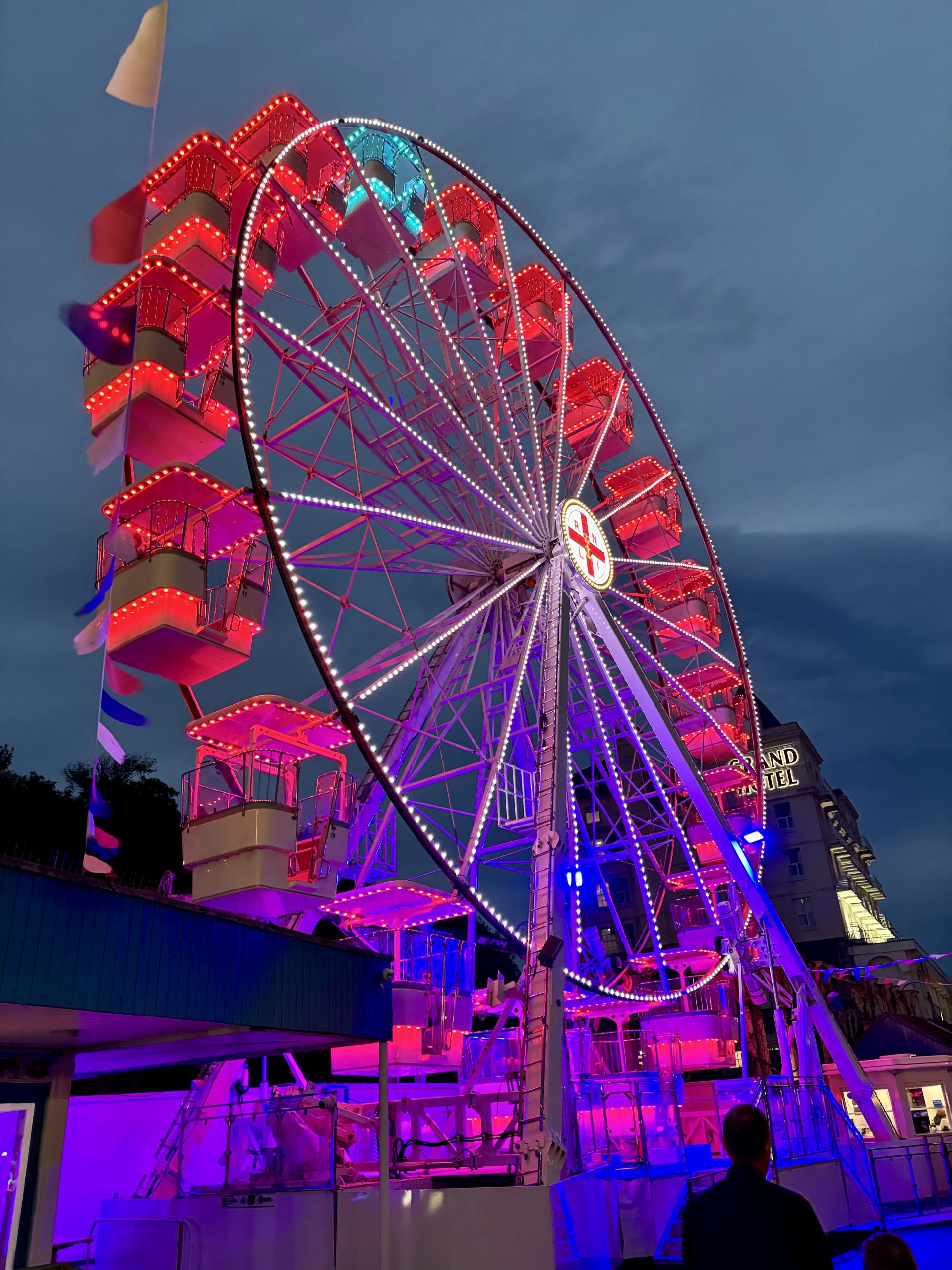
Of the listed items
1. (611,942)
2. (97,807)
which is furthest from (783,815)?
(97,807)

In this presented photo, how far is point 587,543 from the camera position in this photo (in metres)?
16.7

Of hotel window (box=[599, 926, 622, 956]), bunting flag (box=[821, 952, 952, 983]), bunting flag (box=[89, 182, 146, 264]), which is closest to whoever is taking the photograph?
bunting flag (box=[89, 182, 146, 264])

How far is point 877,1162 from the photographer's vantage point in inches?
565

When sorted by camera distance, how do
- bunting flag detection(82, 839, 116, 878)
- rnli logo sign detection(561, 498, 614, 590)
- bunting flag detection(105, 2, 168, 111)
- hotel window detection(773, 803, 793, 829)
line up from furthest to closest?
hotel window detection(773, 803, 793, 829) → rnli logo sign detection(561, 498, 614, 590) → bunting flag detection(105, 2, 168, 111) → bunting flag detection(82, 839, 116, 878)

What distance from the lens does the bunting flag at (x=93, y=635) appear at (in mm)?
9078

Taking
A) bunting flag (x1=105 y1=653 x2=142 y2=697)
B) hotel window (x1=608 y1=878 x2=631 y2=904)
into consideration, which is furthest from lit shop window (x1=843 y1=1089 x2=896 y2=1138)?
hotel window (x1=608 y1=878 x2=631 y2=904)

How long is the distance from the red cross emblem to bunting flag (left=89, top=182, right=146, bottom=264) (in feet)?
24.7

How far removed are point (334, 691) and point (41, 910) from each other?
4466 mm

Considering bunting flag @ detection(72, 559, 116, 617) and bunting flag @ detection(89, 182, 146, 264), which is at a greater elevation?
bunting flag @ detection(89, 182, 146, 264)

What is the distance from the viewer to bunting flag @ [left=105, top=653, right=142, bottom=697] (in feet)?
36.2

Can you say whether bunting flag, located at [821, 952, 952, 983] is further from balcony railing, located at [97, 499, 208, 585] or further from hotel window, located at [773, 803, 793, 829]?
balcony railing, located at [97, 499, 208, 585]

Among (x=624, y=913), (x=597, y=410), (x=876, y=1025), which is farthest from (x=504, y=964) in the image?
(x=597, y=410)

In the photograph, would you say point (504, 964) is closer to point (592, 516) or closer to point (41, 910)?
point (592, 516)

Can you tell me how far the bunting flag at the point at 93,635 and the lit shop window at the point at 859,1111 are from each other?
53.4 ft
